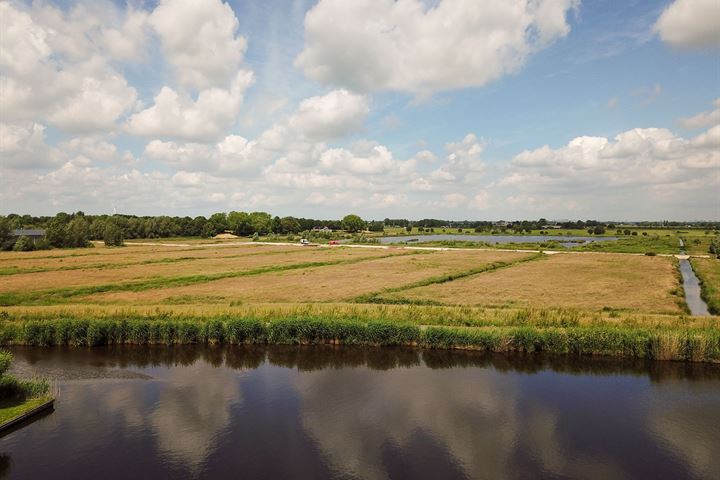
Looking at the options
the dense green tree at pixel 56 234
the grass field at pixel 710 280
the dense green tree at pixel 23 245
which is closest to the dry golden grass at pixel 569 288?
the grass field at pixel 710 280

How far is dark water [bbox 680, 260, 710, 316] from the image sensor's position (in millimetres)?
43062

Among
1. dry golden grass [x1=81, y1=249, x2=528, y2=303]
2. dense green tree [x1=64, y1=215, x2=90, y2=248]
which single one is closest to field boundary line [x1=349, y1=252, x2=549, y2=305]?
dry golden grass [x1=81, y1=249, x2=528, y2=303]

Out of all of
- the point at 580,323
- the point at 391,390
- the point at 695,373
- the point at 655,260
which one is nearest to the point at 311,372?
the point at 391,390

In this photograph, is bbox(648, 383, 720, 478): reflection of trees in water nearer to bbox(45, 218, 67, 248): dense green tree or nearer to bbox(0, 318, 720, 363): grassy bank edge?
bbox(0, 318, 720, 363): grassy bank edge

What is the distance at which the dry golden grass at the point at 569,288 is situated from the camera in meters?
44.8

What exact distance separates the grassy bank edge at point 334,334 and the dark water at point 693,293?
13.2 metres

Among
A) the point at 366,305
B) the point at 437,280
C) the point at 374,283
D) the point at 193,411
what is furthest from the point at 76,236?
the point at 193,411

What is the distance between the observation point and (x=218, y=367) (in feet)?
98.7

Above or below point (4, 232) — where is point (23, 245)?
below

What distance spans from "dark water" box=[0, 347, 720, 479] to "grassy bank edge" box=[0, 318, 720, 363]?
4.01 ft

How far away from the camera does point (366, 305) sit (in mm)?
42406

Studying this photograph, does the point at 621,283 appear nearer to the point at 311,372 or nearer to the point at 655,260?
the point at 655,260

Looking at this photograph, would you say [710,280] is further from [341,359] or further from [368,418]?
[368,418]

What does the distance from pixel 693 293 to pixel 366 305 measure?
43103mm
